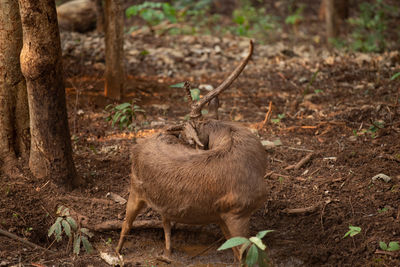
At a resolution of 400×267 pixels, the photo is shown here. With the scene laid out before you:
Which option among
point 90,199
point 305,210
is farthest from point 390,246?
point 90,199

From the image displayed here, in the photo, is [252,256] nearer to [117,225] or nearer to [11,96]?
[117,225]

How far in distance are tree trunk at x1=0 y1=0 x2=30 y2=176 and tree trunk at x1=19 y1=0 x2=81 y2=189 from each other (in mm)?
280

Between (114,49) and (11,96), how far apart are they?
238 cm

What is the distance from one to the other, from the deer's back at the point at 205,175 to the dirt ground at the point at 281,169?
618mm

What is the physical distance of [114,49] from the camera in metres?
6.61

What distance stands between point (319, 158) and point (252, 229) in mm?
1295

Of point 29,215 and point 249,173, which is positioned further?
point 29,215

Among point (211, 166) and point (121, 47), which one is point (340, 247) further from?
point (121, 47)

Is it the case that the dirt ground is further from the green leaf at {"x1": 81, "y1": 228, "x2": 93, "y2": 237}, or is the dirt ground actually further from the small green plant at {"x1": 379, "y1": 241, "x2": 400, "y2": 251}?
the green leaf at {"x1": 81, "y1": 228, "x2": 93, "y2": 237}

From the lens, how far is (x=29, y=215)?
4.09 m

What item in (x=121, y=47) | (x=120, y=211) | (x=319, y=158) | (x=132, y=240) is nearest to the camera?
(x=132, y=240)

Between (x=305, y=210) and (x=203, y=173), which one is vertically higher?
(x=203, y=173)

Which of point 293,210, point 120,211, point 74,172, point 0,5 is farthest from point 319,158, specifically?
point 0,5

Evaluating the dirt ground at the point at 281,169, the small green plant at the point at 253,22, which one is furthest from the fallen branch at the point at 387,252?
the small green plant at the point at 253,22
